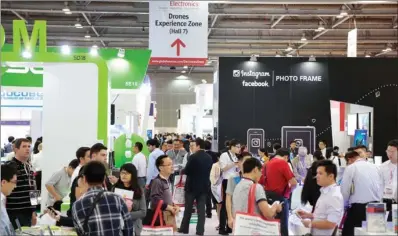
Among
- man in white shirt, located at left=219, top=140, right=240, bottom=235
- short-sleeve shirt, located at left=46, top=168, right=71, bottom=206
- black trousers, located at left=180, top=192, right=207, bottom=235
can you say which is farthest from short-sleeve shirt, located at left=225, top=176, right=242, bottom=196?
man in white shirt, located at left=219, top=140, right=240, bottom=235

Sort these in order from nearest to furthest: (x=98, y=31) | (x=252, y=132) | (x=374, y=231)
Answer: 1. (x=374, y=231)
2. (x=252, y=132)
3. (x=98, y=31)

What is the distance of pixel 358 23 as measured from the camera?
16.6 meters

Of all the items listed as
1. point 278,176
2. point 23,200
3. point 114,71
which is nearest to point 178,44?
point 114,71

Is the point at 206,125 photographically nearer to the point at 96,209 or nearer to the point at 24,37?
the point at 24,37

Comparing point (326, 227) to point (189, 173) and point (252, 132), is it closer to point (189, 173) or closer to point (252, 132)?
point (189, 173)

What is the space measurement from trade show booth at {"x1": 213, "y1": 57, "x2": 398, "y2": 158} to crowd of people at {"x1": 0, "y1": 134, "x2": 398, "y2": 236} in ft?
17.7

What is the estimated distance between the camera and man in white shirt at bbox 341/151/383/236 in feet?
18.8

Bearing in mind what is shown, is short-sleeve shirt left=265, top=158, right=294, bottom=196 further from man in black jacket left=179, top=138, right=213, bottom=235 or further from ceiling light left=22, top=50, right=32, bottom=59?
ceiling light left=22, top=50, right=32, bottom=59

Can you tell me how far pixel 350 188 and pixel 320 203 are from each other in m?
1.90

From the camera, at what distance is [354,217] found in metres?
5.79

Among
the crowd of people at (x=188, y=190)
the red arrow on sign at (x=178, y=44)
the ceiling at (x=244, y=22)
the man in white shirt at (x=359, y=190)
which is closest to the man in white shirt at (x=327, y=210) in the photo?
the crowd of people at (x=188, y=190)

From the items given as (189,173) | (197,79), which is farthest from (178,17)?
(197,79)

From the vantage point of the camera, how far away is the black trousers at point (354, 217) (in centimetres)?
574

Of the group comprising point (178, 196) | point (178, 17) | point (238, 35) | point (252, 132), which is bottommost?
point (178, 196)
